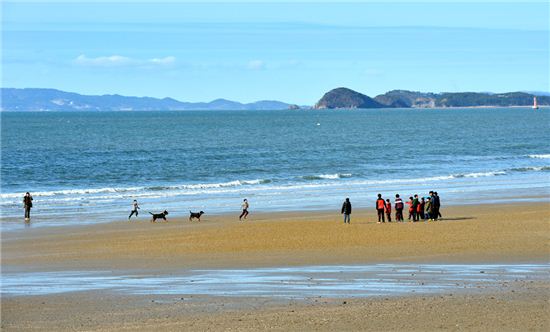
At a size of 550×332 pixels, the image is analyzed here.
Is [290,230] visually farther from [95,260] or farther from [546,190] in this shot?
[546,190]

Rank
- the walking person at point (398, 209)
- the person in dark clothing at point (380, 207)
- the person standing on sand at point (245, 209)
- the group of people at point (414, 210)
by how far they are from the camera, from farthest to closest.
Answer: the person standing on sand at point (245, 209) → the walking person at point (398, 209) → the group of people at point (414, 210) → the person in dark clothing at point (380, 207)

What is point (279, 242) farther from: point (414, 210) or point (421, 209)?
point (421, 209)

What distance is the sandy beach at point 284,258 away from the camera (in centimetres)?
1570

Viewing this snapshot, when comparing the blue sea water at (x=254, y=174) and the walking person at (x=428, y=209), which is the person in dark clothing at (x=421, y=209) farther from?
the blue sea water at (x=254, y=174)

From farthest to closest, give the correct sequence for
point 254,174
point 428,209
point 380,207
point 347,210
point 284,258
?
point 254,174, point 428,209, point 380,207, point 347,210, point 284,258

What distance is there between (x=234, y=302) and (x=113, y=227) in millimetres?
16673

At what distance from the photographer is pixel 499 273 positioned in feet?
66.8

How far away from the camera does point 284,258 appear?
2384 cm

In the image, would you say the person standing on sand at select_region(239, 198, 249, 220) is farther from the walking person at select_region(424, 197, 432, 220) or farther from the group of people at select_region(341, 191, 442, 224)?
the walking person at select_region(424, 197, 432, 220)

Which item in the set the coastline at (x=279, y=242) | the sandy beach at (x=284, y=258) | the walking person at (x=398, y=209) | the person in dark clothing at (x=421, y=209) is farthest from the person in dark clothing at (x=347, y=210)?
the person in dark clothing at (x=421, y=209)

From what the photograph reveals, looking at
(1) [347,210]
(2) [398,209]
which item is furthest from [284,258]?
(2) [398,209]

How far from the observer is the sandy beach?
15.7 meters

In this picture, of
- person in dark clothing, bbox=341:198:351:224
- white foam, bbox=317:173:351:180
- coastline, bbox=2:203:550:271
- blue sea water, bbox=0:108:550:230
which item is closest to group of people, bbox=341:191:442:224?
person in dark clothing, bbox=341:198:351:224

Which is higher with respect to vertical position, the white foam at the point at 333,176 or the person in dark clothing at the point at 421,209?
the white foam at the point at 333,176
